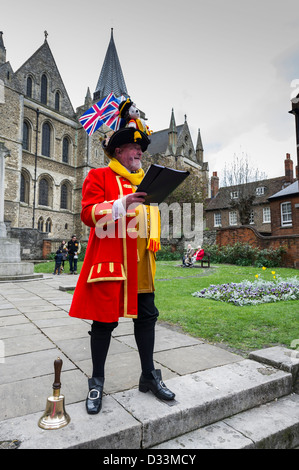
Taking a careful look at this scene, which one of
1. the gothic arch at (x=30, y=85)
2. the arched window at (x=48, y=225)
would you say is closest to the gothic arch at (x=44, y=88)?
the gothic arch at (x=30, y=85)

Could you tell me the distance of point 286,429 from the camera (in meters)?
2.06

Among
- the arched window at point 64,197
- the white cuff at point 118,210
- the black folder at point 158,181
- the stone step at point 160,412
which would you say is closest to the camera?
the stone step at point 160,412

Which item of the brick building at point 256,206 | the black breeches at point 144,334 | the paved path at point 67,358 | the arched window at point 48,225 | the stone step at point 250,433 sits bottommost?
the stone step at point 250,433

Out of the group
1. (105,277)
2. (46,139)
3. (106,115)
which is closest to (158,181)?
(105,277)

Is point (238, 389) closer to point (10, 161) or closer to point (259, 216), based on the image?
point (10, 161)

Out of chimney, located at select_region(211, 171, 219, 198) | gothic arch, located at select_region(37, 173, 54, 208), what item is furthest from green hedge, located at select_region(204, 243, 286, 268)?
chimney, located at select_region(211, 171, 219, 198)

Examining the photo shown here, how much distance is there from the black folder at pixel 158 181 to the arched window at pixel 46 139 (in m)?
30.7

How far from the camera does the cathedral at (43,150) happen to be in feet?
82.0

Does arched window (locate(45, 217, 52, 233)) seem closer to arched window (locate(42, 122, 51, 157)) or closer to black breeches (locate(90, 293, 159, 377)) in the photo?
arched window (locate(42, 122, 51, 157))

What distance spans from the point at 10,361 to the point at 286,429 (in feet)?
8.10

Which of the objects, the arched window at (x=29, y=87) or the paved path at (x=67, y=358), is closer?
the paved path at (x=67, y=358)

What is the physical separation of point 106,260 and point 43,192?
29718 mm

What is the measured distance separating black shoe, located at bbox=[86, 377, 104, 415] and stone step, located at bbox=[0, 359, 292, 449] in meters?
0.04

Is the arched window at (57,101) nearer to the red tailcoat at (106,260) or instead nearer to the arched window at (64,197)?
the arched window at (64,197)
